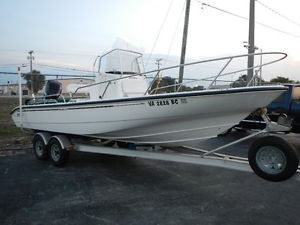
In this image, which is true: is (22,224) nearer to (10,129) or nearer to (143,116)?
(143,116)

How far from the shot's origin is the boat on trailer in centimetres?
389

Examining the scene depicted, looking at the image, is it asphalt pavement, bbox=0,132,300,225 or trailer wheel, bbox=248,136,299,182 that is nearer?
trailer wheel, bbox=248,136,299,182

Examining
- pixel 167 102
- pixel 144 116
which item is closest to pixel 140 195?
pixel 144 116

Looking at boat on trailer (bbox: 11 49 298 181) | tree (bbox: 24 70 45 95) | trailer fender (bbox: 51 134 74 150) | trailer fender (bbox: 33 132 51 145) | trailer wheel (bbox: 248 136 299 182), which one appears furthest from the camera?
tree (bbox: 24 70 45 95)

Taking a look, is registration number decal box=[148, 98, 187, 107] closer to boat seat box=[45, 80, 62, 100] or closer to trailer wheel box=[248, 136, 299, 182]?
trailer wheel box=[248, 136, 299, 182]

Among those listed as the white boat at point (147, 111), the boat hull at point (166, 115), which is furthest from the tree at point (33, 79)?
the boat hull at point (166, 115)

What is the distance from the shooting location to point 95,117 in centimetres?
534

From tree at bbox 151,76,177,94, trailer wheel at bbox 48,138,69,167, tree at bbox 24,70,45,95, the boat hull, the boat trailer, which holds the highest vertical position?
tree at bbox 24,70,45,95

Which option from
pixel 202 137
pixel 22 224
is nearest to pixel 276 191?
pixel 202 137

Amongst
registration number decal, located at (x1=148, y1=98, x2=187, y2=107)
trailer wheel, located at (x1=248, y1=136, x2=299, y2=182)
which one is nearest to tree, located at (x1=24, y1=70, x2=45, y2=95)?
registration number decal, located at (x1=148, y1=98, x2=187, y2=107)

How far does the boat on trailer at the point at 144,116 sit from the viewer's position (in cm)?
389

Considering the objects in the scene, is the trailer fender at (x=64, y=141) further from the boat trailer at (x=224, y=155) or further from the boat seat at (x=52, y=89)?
the boat seat at (x=52, y=89)

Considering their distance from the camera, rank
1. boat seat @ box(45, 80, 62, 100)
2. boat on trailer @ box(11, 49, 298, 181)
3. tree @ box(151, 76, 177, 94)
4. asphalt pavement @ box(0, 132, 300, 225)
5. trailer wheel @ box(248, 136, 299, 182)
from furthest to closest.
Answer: boat seat @ box(45, 80, 62, 100) < tree @ box(151, 76, 177, 94) < boat on trailer @ box(11, 49, 298, 181) < asphalt pavement @ box(0, 132, 300, 225) < trailer wheel @ box(248, 136, 299, 182)

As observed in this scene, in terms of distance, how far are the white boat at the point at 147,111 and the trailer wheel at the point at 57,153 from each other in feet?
0.92
